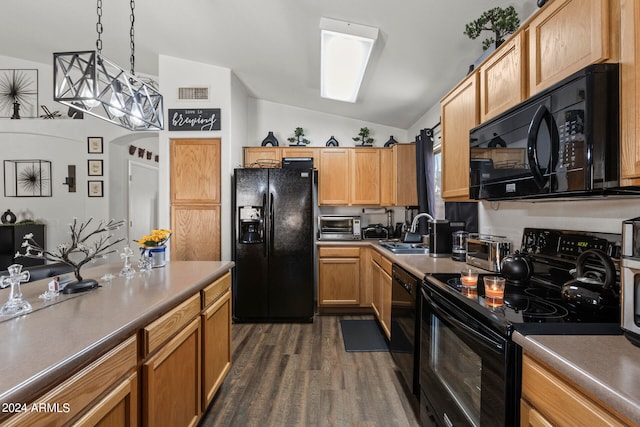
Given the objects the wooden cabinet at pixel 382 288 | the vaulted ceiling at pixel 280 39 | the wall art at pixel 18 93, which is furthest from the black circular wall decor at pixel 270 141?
the wall art at pixel 18 93

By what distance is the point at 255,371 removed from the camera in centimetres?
239

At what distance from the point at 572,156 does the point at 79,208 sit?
5568 millimetres

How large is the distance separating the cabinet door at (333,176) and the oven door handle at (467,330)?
252cm

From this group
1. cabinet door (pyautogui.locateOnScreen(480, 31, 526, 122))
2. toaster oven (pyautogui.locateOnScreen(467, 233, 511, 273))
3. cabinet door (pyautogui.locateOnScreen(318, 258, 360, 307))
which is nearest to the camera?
cabinet door (pyautogui.locateOnScreen(480, 31, 526, 122))

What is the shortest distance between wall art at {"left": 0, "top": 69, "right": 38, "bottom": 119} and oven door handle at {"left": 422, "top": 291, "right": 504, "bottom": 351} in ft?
18.8

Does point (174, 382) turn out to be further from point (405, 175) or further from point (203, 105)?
point (405, 175)

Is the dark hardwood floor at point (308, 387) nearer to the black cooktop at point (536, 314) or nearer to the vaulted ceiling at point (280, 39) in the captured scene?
the black cooktop at point (536, 314)

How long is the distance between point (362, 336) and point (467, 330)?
6.73ft

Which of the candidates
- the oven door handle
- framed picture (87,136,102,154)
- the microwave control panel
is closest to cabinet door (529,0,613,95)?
the microwave control panel

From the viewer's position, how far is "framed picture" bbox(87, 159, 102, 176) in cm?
445

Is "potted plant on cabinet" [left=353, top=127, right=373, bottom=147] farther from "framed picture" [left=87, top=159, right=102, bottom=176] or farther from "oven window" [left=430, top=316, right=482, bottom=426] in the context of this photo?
"framed picture" [left=87, top=159, right=102, bottom=176]

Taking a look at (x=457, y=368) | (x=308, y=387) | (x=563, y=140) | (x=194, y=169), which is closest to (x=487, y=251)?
(x=457, y=368)

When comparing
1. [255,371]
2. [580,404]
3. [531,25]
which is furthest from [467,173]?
[255,371]

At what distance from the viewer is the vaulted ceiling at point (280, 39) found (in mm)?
2072
